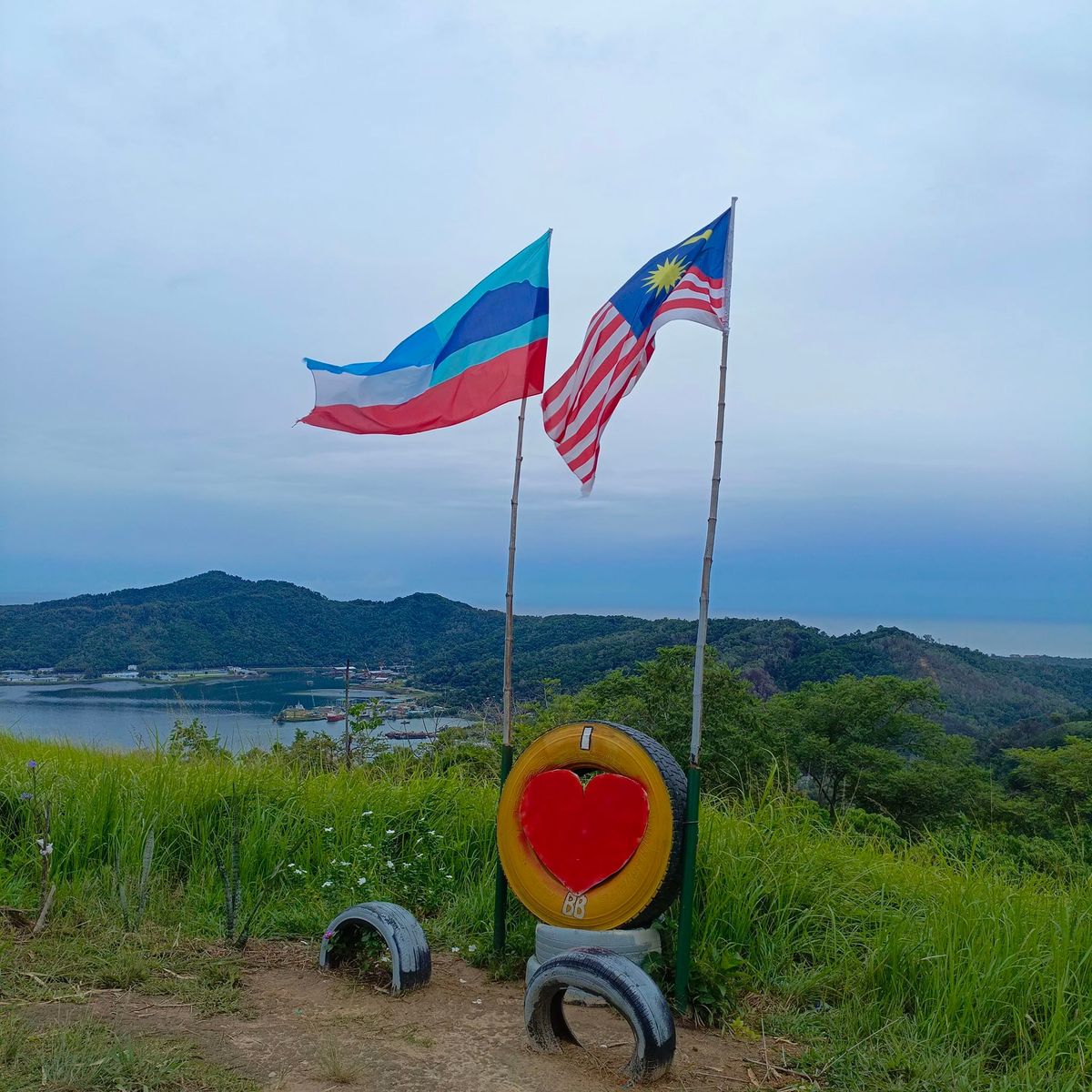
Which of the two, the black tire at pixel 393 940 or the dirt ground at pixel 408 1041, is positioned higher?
the black tire at pixel 393 940

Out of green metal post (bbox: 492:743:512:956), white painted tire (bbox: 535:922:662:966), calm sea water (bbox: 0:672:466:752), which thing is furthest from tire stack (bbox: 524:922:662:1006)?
calm sea water (bbox: 0:672:466:752)

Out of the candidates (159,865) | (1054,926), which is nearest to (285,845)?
(159,865)

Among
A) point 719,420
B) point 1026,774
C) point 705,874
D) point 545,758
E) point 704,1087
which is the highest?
point 719,420

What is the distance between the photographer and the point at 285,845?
546cm

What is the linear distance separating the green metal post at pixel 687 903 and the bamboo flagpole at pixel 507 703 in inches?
37.3

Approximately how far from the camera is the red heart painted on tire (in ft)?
13.2

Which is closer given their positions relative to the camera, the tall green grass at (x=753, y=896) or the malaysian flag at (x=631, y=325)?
the tall green grass at (x=753, y=896)

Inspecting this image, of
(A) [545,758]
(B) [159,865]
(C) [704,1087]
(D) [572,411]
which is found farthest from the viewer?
(B) [159,865]

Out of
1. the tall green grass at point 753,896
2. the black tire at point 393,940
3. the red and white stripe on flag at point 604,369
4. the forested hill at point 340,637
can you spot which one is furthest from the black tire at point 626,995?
the forested hill at point 340,637

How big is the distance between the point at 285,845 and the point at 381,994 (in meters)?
1.60

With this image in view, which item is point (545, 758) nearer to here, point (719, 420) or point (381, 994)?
point (381, 994)

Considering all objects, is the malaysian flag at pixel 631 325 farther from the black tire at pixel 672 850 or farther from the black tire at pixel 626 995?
the black tire at pixel 626 995

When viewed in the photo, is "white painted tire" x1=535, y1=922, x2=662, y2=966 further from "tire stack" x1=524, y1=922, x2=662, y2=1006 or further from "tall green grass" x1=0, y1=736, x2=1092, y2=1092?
"tall green grass" x1=0, y1=736, x2=1092, y2=1092

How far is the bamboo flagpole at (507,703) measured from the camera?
4.50 meters
